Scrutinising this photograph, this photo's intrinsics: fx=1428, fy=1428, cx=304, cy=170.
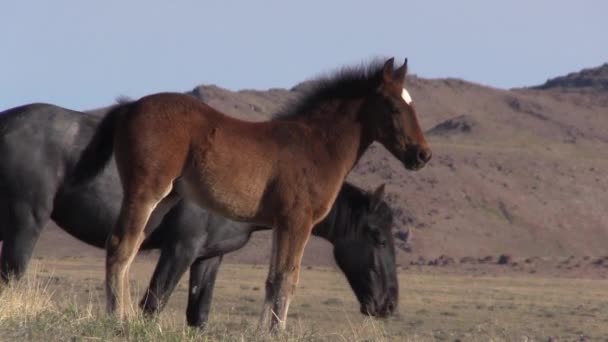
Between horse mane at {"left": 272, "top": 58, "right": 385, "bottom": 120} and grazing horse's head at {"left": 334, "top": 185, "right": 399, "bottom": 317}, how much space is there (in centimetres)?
314

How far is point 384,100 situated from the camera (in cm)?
1070

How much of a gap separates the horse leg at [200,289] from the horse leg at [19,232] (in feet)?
5.24

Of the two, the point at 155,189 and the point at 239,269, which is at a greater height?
the point at 155,189

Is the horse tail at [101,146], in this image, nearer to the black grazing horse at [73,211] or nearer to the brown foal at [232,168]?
the brown foal at [232,168]

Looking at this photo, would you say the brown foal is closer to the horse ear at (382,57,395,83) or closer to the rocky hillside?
the horse ear at (382,57,395,83)

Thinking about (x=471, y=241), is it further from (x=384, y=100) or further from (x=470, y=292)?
(x=384, y=100)

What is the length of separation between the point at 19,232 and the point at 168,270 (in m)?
1.37

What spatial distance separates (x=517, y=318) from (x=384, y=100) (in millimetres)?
17376

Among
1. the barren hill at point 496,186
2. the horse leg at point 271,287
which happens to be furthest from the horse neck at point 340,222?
the barren hill at point 496,186

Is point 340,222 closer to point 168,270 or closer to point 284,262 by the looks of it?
point 168,270

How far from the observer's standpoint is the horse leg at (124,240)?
32.4 ft

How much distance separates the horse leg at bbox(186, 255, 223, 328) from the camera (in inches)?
534

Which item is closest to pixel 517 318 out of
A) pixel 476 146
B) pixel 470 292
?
pixel 470 292

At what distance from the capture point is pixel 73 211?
13055mm
